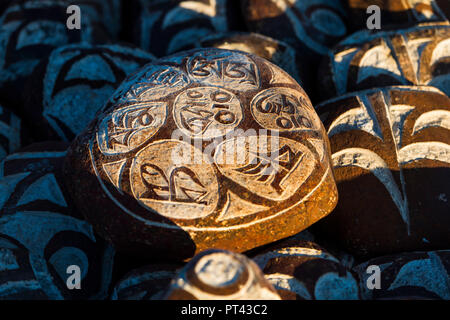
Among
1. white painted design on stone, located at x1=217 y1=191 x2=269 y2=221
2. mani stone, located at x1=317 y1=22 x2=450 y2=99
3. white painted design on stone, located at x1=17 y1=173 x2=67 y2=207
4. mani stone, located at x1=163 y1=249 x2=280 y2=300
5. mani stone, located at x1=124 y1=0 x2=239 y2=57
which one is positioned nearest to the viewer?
mani stone, located at x1=163 y1=249 x2=280 y2=300

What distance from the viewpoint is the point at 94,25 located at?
9.41ft

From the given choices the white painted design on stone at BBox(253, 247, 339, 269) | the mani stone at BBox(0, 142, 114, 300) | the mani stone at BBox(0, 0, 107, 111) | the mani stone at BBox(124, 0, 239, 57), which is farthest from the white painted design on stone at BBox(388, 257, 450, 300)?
the mani stone at BBox(0, 0, 107, 111)

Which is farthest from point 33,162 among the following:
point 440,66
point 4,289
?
point 440,66

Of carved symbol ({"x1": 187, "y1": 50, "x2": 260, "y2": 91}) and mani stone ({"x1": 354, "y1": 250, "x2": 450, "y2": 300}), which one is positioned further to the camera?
carved symbol ({"x1": 187, "y1": 50, "x2": 260, "y2": 91})

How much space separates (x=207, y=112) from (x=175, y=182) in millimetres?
272

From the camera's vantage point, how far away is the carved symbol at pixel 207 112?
5.09 feet

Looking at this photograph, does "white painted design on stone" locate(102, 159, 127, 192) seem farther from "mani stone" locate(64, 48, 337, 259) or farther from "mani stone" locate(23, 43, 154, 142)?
"mani stone" locate(23, 43, 154, 142)

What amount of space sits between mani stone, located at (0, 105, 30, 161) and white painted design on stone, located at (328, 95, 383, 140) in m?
1.45

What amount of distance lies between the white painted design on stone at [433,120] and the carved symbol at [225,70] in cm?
64

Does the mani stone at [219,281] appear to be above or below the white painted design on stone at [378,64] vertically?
below

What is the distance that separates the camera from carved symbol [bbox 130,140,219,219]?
1.44 metres

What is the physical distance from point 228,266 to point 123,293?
469 mm

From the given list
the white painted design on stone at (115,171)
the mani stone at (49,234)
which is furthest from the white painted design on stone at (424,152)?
the mani stone at (49,234)

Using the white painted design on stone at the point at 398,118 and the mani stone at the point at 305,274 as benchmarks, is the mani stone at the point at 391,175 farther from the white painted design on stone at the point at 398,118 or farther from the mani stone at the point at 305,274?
the mani stone at the point at 305,274
